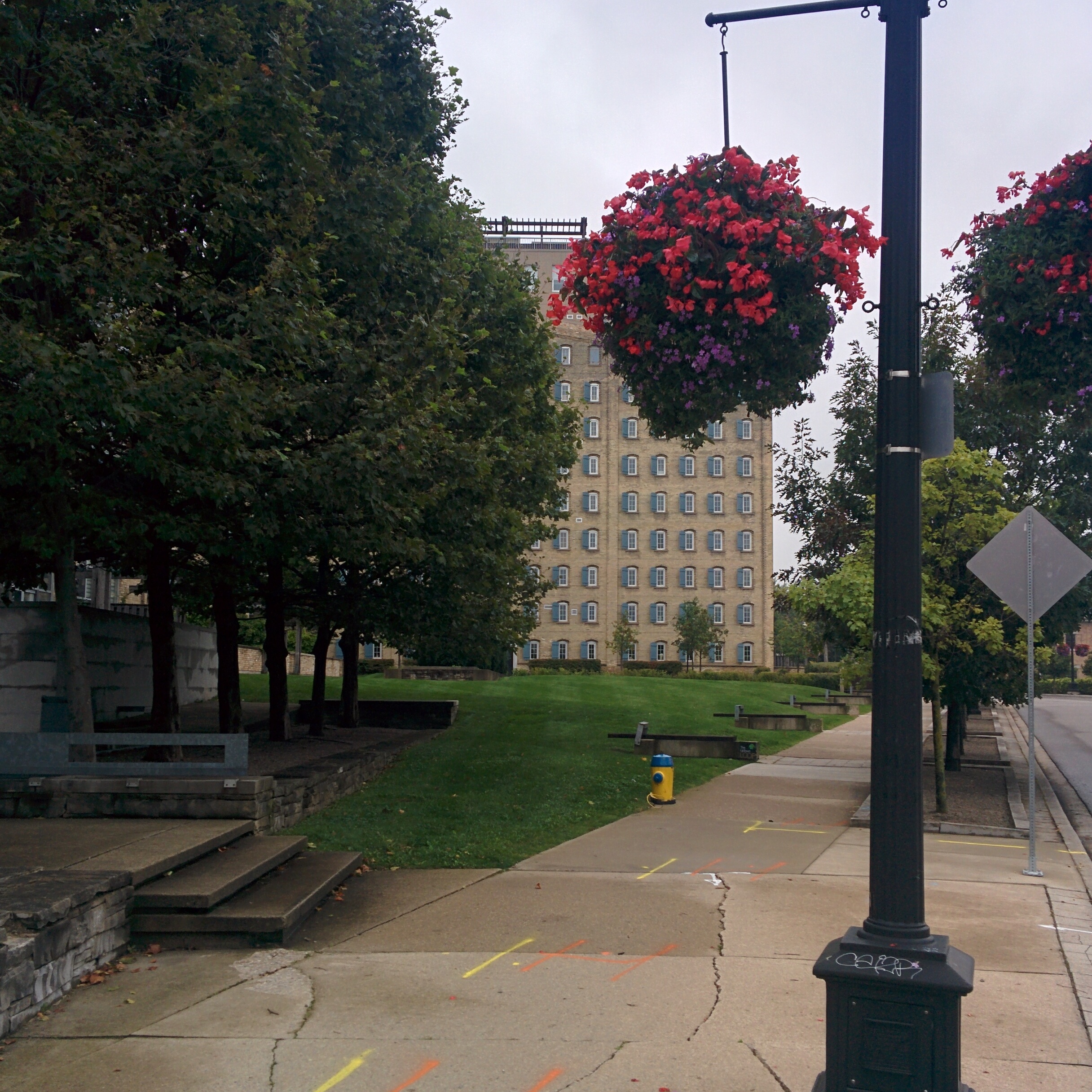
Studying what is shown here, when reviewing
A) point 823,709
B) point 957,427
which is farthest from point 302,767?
point 823,709

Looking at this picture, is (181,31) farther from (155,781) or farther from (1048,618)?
(1048,618)

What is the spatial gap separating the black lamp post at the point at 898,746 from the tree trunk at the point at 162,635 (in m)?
11.6

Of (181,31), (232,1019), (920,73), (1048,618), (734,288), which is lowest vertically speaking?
(232,1019)

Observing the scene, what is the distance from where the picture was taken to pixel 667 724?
29281mm

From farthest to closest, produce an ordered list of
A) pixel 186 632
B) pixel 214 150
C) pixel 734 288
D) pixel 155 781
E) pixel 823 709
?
1. pixel 823 709
2. pixel 186 632
3. pixel 214 150
4. pixel 155 781
5. pixel 734 288

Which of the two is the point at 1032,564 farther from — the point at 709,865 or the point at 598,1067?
the point at 598,1067

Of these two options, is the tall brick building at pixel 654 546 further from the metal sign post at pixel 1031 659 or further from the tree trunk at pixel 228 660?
the metal sign post at pixel 1031 659

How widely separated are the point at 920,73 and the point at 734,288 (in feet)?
3.77

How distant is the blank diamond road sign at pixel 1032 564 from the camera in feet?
34.7

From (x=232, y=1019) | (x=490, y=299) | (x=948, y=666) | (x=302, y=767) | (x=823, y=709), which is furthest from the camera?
(x=823, y=709)

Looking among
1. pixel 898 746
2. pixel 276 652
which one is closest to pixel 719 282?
pixel 898 746

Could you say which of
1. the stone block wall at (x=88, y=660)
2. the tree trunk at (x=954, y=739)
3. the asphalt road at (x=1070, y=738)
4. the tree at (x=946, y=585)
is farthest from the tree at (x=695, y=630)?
the tree at (x=946, y=585)

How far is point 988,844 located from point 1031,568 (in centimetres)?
409

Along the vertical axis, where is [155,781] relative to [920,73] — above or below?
below
